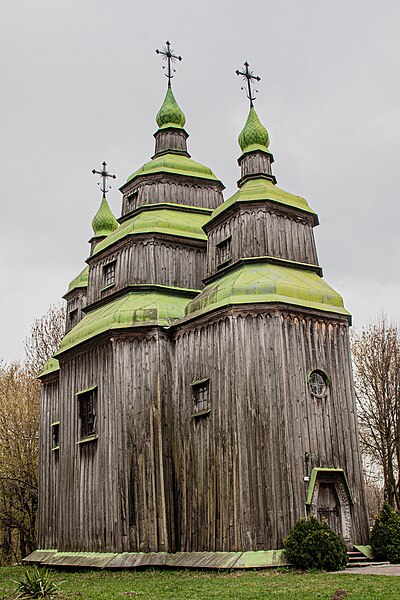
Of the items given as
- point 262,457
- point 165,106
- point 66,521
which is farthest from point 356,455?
point 165,106

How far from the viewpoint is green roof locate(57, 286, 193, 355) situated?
74.8 feet

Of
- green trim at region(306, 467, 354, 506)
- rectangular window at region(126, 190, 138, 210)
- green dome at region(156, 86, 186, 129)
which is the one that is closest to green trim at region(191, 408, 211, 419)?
green trim at region(306, 467, 354, 506)

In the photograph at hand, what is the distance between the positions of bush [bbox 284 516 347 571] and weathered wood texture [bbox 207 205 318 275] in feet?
26.8

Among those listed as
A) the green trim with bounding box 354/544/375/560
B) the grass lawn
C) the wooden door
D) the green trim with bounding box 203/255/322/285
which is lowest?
the grass lawn

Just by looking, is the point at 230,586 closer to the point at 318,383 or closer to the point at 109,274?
the point at 318,383

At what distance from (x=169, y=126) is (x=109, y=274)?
25.5 ft

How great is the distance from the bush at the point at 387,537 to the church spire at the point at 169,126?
16.8 m

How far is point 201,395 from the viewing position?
21.3m

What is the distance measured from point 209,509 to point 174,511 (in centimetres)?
182

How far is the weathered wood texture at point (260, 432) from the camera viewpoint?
61.4ft

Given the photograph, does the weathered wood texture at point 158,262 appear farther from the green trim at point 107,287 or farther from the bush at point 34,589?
the bush at point 34,589

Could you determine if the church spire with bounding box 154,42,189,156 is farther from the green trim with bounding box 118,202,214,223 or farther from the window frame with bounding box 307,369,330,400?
the window frame with bounding box 307,369,330,400

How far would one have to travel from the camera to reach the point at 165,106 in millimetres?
31578

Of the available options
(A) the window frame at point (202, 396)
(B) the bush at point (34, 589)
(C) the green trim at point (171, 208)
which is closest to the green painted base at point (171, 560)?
(A) the window frame at point (202, 396)
